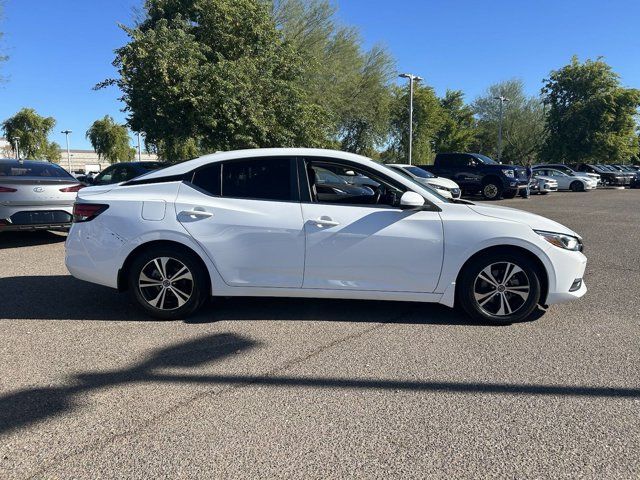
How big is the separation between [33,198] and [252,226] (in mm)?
5396

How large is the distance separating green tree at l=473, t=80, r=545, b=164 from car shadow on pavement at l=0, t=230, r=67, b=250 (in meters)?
56.1

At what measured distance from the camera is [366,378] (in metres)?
3.45

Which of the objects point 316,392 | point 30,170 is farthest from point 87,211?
point 30,170

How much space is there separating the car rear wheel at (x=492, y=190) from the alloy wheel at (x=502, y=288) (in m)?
16.7

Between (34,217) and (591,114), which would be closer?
(34,217)

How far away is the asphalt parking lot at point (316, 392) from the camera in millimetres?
2521

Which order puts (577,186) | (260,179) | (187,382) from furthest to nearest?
(577,186) < (260,179) < (187,382)

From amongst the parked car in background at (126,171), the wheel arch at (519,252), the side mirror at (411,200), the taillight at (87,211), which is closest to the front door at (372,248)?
the side mirror at (411,200)

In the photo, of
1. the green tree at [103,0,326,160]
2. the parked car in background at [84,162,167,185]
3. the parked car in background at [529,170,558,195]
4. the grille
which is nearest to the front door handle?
the grille

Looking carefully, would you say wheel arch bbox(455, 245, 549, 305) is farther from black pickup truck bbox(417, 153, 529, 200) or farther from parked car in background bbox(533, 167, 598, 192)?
parked car in background bbox(533, 167, 598, 192)

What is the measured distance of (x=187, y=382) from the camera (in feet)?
11.1

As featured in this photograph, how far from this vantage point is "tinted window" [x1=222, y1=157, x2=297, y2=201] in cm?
465

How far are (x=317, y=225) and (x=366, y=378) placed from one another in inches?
59.7

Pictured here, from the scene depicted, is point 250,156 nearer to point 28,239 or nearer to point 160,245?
point 160,245
